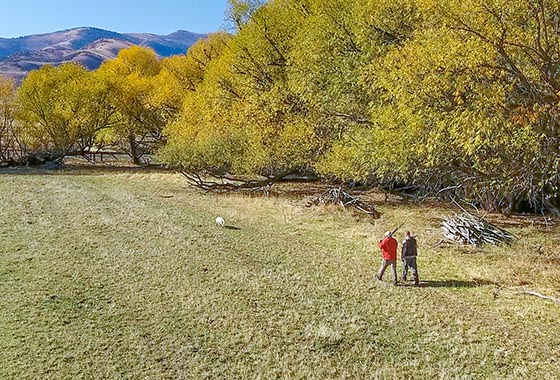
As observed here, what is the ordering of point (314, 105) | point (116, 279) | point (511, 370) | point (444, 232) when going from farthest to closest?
point (314, 105) < point (444, 232) < point (116, 279) < point (511, 370)

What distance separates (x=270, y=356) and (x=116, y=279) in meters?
7.15

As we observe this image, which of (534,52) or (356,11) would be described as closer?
(534,52)

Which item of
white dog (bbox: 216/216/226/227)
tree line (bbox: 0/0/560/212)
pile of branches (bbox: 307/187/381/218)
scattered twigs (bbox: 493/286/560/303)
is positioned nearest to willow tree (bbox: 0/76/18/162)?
tree line (bbox: 0/0/560/212)

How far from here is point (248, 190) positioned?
109 feet

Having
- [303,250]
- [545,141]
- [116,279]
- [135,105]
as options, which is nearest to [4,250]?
[116,279]

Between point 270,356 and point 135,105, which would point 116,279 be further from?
point 135,105

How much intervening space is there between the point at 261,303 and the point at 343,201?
13.9 m

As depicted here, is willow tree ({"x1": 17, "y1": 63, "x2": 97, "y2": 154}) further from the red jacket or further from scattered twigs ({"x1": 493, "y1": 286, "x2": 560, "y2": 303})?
scattered twigs ({"x1": 493, "y1": 286, "x2": 560, "y2": 303})

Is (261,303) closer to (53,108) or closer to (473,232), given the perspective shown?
(473,232)

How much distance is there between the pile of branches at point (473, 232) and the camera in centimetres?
1955

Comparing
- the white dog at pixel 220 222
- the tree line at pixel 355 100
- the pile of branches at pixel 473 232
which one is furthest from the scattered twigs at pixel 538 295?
the white dog at pixel 220 222

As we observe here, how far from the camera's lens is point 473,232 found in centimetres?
1986

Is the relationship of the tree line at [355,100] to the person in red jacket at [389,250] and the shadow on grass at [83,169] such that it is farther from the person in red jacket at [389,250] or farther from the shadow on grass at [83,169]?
the person in red jacket at [389,250]

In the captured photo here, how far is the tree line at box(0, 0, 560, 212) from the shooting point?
1459 cm
